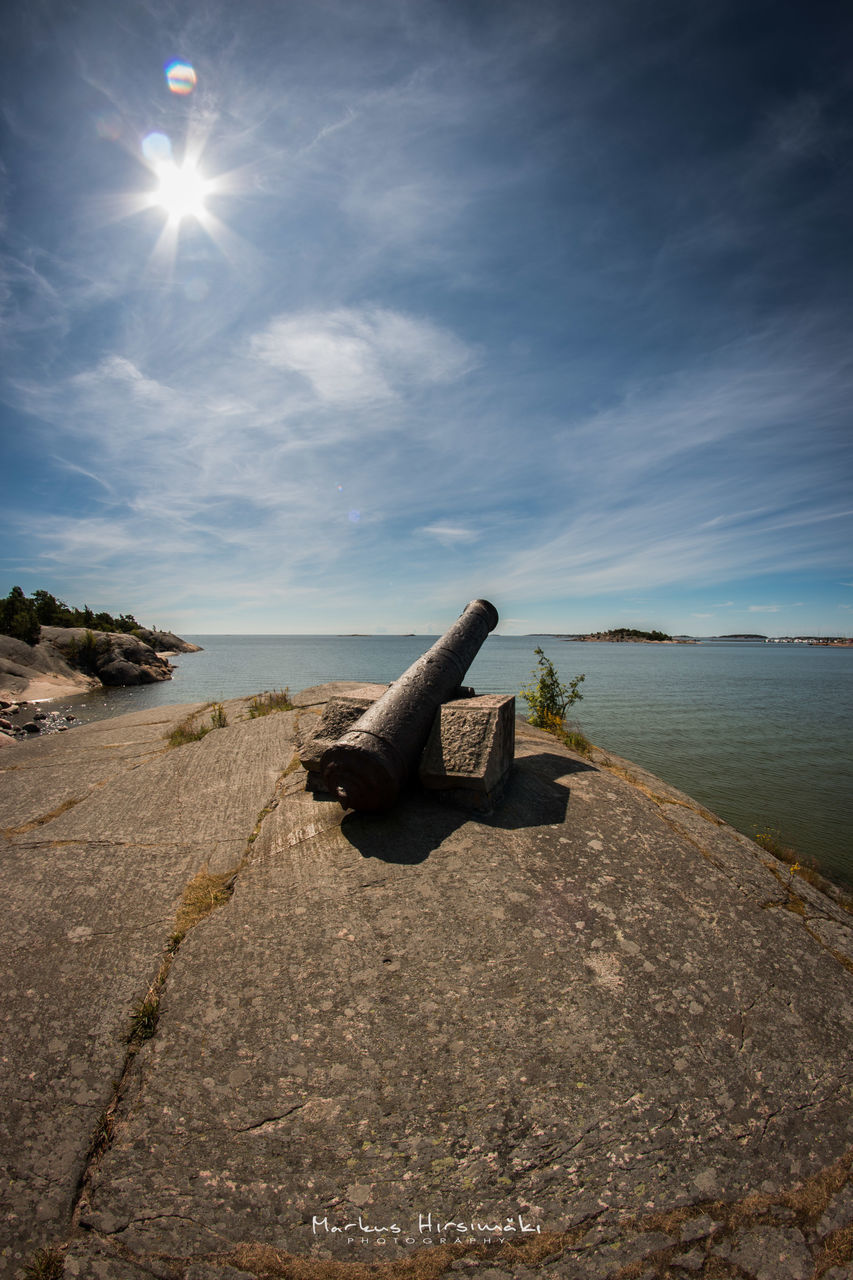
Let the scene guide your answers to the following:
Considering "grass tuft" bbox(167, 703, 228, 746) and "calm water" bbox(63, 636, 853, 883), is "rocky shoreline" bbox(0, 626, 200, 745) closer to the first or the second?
"calm water" bbox(63, 636, 853, 883)

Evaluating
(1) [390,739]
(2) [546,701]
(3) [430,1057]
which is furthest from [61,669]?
(3) [430,1057]

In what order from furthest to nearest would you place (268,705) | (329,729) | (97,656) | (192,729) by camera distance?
(97,656)
(268,705)
(192,729)
(329,729)

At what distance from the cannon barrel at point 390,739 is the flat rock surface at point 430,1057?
1.06 ft

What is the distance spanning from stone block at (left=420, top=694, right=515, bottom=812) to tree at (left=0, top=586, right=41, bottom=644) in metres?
36.5

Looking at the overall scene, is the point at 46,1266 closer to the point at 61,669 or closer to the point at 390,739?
the point at 390,739

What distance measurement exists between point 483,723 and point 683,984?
2300mm

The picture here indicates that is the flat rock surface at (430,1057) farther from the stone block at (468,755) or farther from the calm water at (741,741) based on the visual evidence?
the calm water at (741,741)

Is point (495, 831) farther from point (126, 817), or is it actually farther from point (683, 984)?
point (126, 817)

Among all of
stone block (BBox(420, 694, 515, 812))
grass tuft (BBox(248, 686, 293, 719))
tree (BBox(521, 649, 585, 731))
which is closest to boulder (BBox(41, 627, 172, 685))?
grass tuft (BBox(248, 686, 293, 719))

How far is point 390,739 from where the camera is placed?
14.6ft

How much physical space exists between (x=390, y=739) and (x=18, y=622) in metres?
37.9

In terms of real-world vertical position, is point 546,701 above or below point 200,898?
above

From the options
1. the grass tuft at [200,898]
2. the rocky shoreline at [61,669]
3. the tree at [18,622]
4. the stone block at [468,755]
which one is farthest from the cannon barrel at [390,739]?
the tree at [18,622]

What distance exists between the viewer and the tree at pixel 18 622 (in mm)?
32844
